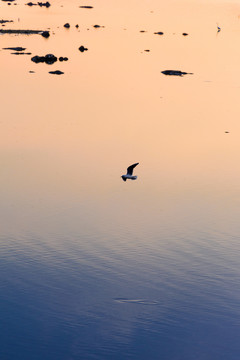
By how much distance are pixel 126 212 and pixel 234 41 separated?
100 m

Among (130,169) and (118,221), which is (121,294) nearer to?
(118,221)

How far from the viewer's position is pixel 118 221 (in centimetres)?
3606

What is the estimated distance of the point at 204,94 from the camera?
246 feet

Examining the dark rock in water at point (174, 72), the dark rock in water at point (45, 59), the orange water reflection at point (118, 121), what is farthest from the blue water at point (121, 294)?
the dark rock in water at point (45, 59)

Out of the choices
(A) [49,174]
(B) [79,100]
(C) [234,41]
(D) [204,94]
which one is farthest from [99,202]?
(C) [234,41]

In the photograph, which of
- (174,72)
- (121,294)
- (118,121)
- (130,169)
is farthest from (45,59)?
(121,294)

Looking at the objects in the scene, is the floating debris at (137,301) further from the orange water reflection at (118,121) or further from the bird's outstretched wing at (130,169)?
the bird's outstretched wing at (130,169)

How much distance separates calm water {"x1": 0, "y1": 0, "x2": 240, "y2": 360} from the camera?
25614mm

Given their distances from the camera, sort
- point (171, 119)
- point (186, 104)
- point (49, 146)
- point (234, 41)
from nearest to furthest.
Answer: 1. point (49, 146)
2. point (171, 119)
3. point (186, 104)
4. point (234, 41)

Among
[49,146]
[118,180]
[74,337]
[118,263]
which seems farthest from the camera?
[49,146]

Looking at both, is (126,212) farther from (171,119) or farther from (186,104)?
(186,104)

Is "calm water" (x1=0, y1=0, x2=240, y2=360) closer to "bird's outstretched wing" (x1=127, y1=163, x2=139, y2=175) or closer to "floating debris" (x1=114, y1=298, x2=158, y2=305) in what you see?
"floating debris" (x1=114, y1=298, x2=158, y2=305)

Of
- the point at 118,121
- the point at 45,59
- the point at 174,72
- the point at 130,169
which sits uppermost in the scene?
the point at 130,169

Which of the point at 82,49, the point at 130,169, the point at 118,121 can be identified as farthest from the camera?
the point at 82,49
